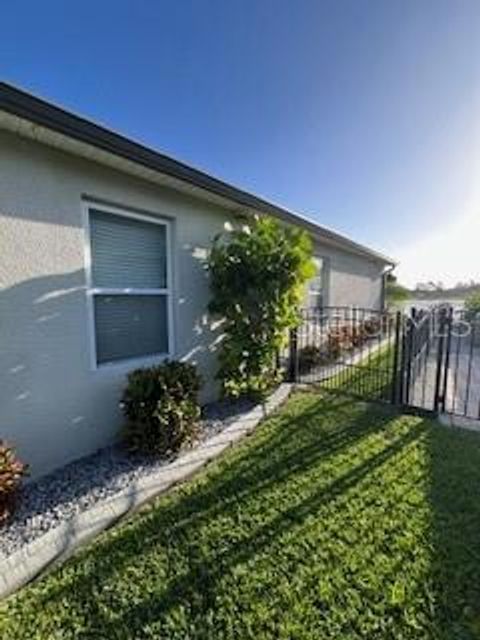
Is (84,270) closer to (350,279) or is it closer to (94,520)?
(94,520)

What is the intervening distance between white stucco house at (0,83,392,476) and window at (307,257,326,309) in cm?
586

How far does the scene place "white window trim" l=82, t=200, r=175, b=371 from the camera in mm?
4316

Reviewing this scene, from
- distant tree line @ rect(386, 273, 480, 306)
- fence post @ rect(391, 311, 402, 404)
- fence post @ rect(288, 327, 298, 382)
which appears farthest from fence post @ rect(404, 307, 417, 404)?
distant tree line @ rect(386, 273, 480, 306)

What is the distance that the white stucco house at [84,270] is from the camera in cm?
361

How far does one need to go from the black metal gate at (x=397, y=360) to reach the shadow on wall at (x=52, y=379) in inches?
152

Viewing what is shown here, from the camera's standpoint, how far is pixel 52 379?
3994 millimetres

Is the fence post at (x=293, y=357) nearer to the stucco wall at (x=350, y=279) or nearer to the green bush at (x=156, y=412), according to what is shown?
the green bush at (x=156, y=412)

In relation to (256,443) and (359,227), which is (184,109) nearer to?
(256,443)

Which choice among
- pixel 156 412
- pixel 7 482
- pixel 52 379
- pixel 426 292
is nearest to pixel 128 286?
pixel 52 379

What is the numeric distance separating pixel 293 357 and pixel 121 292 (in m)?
3.91

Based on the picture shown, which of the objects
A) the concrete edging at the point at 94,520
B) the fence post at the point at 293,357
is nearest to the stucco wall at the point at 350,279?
the fence post at the point at 293,357

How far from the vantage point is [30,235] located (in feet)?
12.3

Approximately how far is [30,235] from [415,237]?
20.3 meters

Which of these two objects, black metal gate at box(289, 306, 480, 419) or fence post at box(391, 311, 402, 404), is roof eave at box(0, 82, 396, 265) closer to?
black metal gate at box(289, 306, 480, 419)
